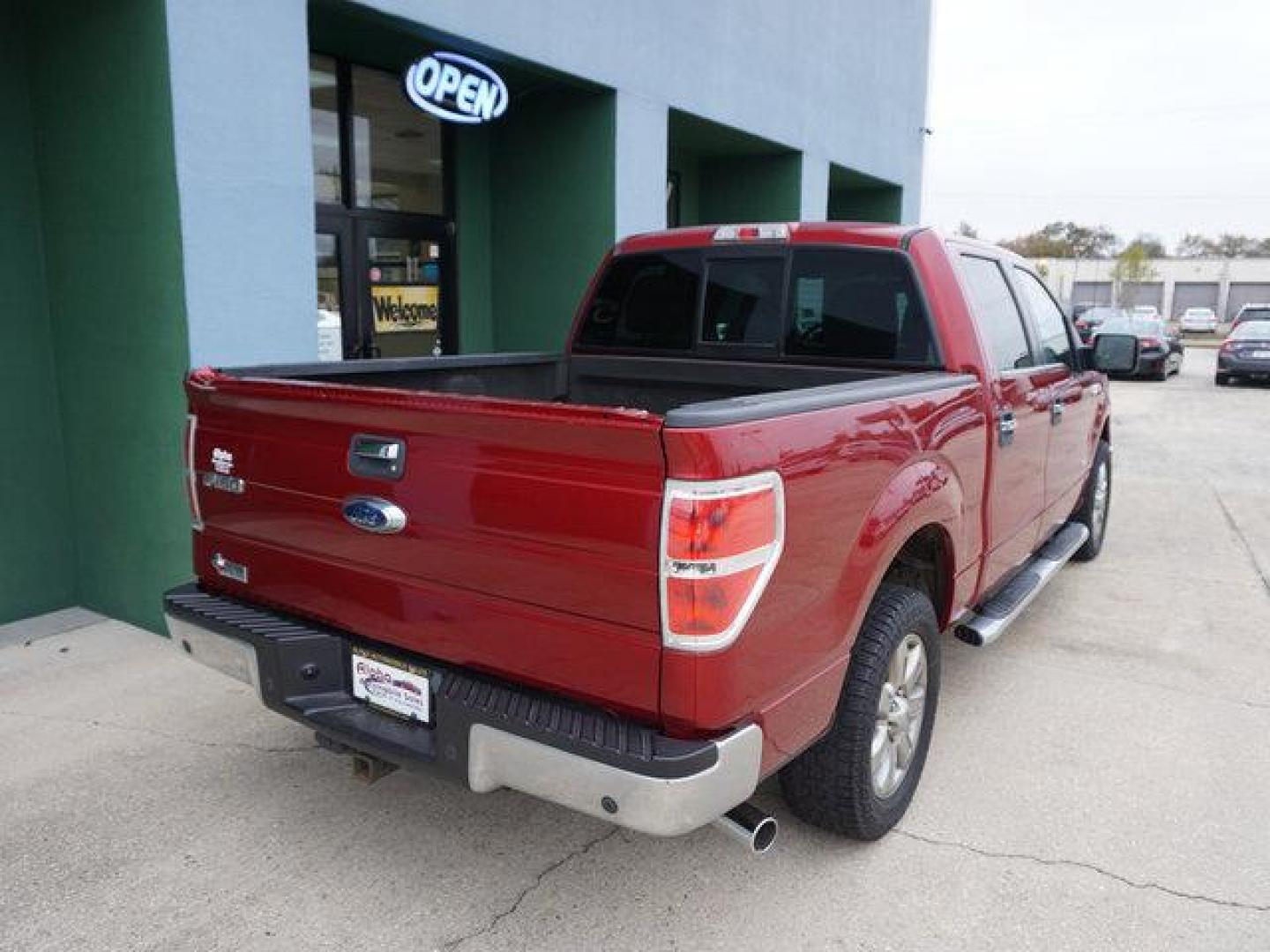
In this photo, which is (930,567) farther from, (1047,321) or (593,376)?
(1047,321)

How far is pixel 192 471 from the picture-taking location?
10.8 ft

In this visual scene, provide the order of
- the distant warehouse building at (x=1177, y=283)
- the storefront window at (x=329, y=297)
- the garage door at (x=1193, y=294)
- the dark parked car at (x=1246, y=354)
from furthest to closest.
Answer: the garage door at (x=1193, y=294), the distant warehouse building at (x=1177, y=283), the dark parked car at (x=1246, y=354), the storefront window at (x=329, y=297)

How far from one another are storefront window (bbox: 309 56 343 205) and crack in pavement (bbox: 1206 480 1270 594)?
6971 millimetres

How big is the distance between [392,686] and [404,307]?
571 centimetres

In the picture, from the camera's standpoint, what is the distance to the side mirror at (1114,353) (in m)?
5.36

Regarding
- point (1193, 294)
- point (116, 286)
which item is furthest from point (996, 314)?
point (1193, 294)

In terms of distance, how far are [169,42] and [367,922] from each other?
3911 mm

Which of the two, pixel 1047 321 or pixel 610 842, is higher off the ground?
pixel 1047 321

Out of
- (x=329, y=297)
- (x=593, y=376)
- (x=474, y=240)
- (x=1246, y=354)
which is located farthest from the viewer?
(x=1246, y=354)

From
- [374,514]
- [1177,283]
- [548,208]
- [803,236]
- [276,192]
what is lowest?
[374,514]

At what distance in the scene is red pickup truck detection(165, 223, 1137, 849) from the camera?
2.26m

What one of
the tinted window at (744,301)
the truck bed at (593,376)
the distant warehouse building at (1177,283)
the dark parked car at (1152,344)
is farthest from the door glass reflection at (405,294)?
the distant warehouse building at (1177,283)

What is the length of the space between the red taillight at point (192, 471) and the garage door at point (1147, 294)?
3315 inches

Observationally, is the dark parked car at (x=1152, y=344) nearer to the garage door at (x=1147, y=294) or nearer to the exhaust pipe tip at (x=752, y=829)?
the exhaust pipe tip at (x=752, y=829)
